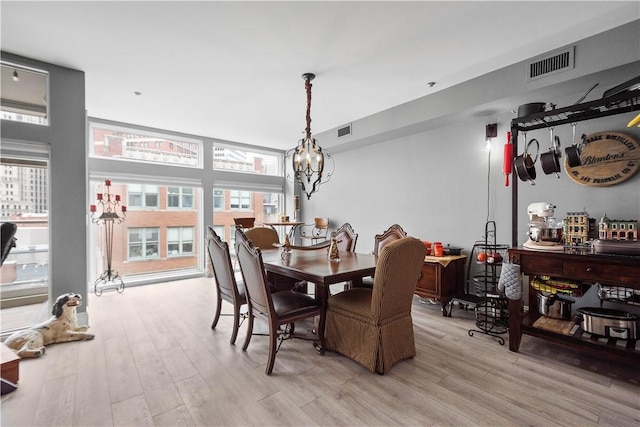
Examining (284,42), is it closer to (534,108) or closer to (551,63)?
(534,108)

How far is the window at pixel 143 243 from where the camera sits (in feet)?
16.5

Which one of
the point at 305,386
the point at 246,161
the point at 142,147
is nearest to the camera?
the point at 305,386

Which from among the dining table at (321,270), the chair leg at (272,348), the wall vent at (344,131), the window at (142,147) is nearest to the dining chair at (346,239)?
the dining table at (321,270)

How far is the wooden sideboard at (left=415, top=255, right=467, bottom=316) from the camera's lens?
3.37 meters

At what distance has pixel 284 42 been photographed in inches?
103

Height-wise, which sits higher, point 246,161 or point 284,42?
point 284,42

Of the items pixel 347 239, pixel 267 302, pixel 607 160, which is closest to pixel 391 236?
pixel 347 239

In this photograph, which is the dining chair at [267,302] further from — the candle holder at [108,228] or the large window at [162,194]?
the large window at [162,194]

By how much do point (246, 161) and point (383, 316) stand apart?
16.8ft

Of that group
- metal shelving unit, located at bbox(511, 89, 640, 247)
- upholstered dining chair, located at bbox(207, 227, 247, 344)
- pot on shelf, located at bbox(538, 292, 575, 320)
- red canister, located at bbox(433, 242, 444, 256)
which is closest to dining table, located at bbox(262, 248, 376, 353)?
upholstered dining chair, located at bbox(207, 227, 247, 344)

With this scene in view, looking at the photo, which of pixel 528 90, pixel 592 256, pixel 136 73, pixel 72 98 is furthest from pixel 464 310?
pixel 72 98

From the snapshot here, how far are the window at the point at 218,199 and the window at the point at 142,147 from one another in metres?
0.64

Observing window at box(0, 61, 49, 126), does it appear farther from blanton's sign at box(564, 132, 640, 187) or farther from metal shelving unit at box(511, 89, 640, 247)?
blanton's sign at box(564, 132, 640, 187)

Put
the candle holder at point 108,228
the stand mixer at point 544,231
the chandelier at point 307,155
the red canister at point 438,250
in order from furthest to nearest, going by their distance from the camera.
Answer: the candle holder at point 108,228 < the red canister at point 438,250 < the chandelier at point 307,155 < the stand mixer at point 544,231
